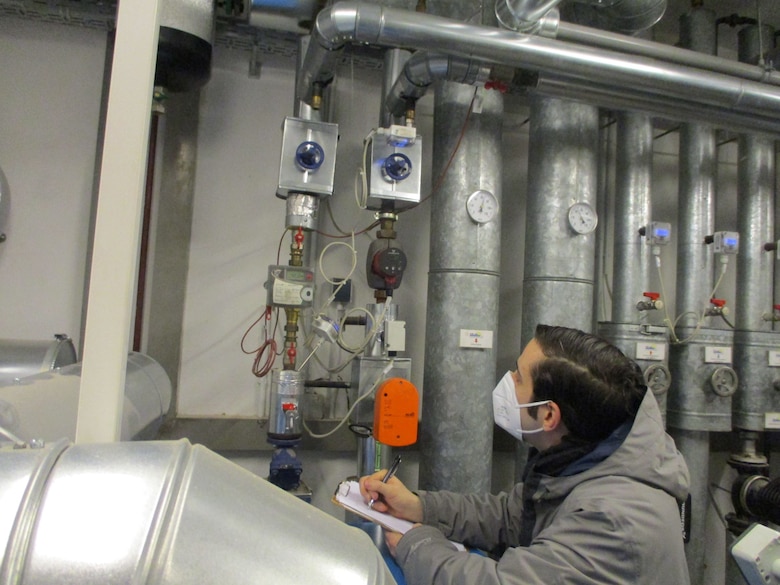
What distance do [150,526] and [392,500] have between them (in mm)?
862

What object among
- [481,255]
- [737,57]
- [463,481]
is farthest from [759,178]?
[463,481]

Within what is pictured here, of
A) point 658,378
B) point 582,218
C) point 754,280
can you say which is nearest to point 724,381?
point 658,378

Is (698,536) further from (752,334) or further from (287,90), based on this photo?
(287,90)

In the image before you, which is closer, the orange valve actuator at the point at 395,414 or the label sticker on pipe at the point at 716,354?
the orange valve actuator at the point at 395,414

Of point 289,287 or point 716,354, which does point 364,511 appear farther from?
point 716,354

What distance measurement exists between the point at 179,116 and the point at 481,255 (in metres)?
1.40

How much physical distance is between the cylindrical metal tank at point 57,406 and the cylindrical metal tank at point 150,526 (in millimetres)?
437

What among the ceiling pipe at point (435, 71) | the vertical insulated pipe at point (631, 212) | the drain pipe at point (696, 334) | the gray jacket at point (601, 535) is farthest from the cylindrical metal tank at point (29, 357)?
the drain pipe at point (696, 334)

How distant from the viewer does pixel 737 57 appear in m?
2.44

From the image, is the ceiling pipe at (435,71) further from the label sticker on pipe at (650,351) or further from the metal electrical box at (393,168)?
the label sticker on pipe at (650,351)

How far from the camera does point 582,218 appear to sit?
6.16 ft

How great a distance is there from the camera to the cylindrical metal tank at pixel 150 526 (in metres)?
0.41

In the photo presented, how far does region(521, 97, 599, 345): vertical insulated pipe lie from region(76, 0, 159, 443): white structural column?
1609 mm

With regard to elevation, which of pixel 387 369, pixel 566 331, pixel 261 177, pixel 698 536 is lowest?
pixel 698 536
